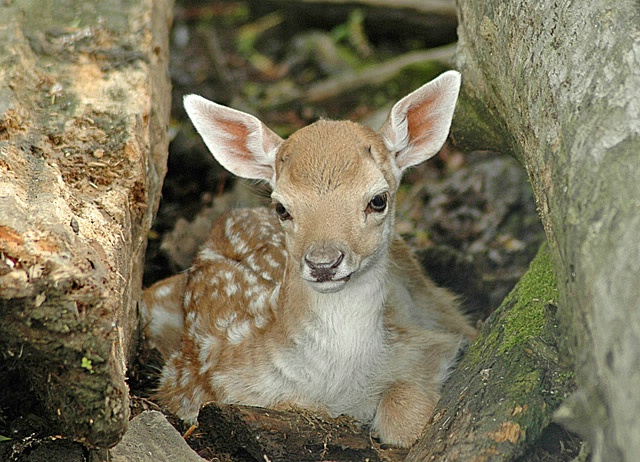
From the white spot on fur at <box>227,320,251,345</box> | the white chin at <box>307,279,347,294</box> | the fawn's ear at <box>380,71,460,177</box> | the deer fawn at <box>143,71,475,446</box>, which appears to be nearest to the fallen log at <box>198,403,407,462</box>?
the deer fawn at <box>143,71,475,446</box>

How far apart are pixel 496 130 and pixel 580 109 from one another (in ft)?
4.54

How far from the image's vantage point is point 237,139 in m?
3.94

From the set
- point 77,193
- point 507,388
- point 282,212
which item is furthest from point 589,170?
point 77,193

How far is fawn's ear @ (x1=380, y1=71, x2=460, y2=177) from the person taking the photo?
12.1ft

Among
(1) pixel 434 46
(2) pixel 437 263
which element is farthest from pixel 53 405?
(1) pixel 434 46

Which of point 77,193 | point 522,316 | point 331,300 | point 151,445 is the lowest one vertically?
point 151,445

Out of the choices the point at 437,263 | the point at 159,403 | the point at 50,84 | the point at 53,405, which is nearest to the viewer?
the point at 53,405

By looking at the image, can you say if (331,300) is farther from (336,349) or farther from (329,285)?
(329,285)

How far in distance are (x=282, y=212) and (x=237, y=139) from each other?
532mm

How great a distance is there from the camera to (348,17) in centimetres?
807

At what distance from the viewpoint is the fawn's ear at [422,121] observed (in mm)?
3674

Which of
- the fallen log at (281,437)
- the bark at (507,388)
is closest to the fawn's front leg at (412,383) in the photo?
the fallen log at (281,437)

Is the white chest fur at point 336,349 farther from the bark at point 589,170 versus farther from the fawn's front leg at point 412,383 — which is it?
the bark at point 589,170

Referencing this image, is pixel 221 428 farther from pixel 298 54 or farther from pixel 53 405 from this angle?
pixel 298 54
